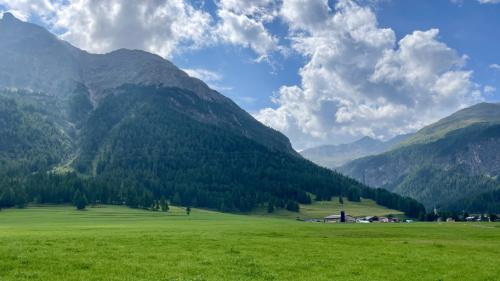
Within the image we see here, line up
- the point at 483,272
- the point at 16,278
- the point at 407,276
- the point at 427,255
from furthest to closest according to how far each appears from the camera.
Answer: the point at 427,255 < the point at 483,272 < the point at 407,276 < the point at 16,278

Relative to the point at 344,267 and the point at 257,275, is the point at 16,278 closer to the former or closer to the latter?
the point at 257,275

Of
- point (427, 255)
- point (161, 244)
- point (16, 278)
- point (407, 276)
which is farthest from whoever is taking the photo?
point (161, 244)

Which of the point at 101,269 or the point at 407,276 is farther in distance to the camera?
the point at 407,276

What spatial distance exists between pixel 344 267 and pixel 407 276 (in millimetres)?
4848

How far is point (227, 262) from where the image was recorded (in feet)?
117

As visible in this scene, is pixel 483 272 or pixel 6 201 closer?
pixel 483 272

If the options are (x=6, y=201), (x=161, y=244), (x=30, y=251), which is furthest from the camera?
(x=6, y=201)

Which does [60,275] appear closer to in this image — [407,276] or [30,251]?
[30,251]

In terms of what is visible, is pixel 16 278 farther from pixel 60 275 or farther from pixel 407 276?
pixel 407 276

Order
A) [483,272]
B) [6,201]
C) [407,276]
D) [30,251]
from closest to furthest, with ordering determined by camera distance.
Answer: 1. [407,276]
2. [483,272]
3. [30,251]
4. [6,201]

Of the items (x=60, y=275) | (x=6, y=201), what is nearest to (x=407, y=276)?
(x=60, y=275)

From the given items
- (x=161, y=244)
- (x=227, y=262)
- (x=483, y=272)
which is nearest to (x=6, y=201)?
(x=161, y=244)

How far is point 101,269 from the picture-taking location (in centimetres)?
3031

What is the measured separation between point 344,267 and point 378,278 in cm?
414
